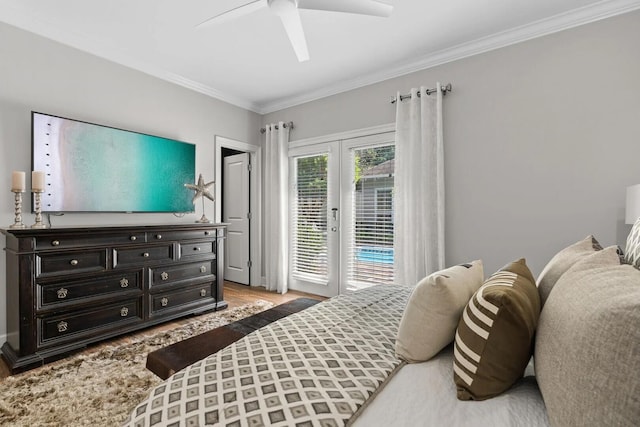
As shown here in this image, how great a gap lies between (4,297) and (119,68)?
2281mm

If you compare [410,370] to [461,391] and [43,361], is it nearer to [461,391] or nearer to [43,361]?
[461,391]

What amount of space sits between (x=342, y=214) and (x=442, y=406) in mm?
3016

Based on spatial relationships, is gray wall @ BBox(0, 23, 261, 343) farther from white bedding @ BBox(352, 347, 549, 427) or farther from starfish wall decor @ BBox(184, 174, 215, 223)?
white bedding @ BBox(352, 347, 549, 427)

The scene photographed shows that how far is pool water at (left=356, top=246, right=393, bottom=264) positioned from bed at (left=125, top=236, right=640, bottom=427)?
2364 millimetres

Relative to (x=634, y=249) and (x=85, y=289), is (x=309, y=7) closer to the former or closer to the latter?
(x=634, y=249)

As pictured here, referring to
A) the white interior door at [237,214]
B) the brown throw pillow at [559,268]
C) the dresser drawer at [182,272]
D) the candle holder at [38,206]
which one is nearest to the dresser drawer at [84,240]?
the candle holder at [38,206]

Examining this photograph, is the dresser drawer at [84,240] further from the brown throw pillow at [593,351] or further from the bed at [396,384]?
the brown throw pillow at [593,351]

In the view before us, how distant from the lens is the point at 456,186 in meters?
2.98

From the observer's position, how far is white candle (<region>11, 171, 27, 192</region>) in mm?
2275

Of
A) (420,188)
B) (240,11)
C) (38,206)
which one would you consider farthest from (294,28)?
(38,206)

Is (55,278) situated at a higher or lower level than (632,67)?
lower

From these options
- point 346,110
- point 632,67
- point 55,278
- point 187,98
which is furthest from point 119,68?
point 632,67

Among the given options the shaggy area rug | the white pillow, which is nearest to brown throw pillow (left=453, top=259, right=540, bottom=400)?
the white pillow

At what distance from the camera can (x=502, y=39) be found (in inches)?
107
